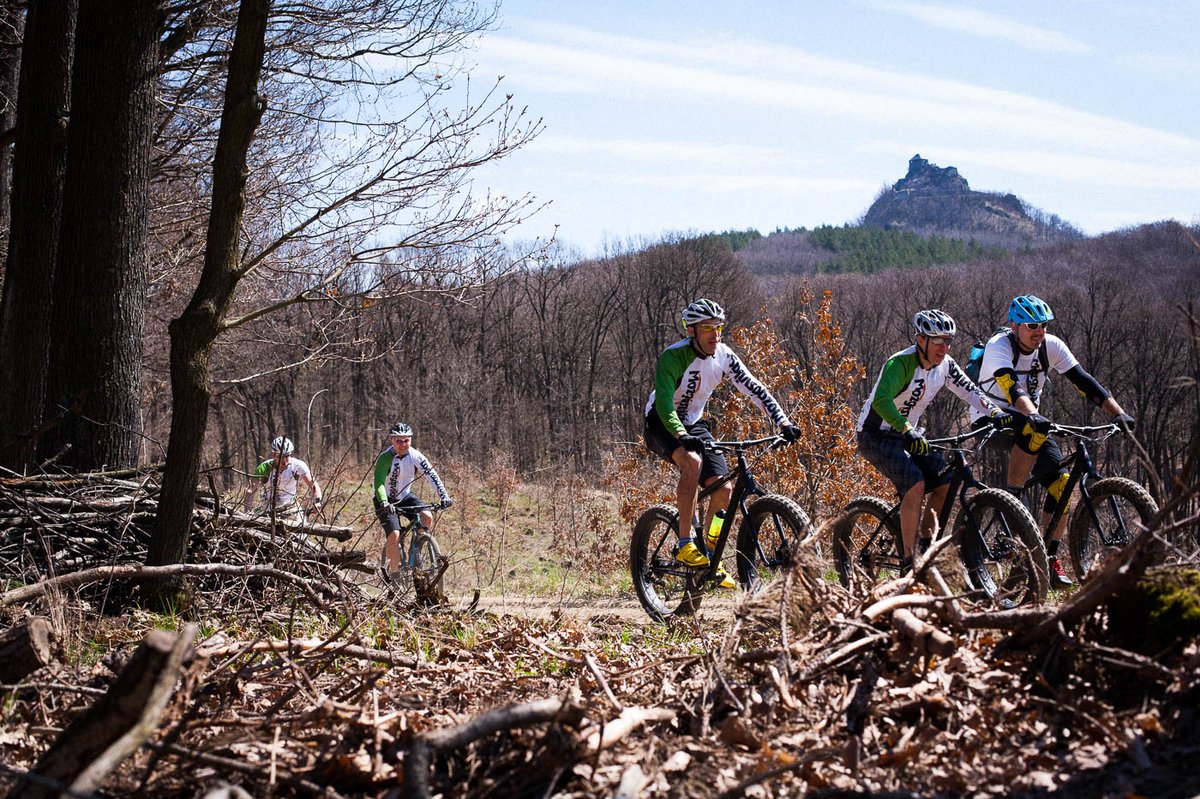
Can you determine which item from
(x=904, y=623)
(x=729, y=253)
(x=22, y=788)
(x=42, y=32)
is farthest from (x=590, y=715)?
(x=729, y=253)

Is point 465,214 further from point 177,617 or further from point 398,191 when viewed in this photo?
point 177,617

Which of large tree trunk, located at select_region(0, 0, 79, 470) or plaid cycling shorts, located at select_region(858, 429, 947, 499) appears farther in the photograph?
large tree trunk, located at select_region(0, 0, 79, 470)

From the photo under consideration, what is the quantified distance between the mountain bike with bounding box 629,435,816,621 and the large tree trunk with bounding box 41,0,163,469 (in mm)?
4203

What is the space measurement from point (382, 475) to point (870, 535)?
21.5 ft

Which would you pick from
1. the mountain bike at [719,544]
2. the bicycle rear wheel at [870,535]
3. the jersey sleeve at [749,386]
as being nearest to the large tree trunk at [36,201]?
the mountain bike at [719,544]

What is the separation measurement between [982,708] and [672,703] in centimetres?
113

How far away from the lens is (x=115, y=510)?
7.29 metres

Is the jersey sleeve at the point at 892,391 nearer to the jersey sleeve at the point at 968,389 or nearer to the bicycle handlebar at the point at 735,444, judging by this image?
the jersey sleeve at the point at 968,389

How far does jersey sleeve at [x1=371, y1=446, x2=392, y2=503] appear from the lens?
12.5m

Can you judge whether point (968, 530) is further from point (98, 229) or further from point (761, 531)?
point (98, 229)

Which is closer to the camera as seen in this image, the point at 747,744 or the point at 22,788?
the point at 22,788

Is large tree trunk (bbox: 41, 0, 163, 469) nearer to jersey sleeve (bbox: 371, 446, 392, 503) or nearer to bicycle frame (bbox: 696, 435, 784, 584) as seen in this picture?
jersey sleeve (bbox: 371, 446, 392, 503)

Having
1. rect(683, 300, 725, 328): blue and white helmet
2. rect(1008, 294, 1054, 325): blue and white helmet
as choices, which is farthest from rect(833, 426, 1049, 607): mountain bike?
rect(683, 300, 725, 328): blue and white helmet

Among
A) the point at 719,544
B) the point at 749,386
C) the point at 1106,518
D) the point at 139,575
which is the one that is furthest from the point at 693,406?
the point at 139,575
